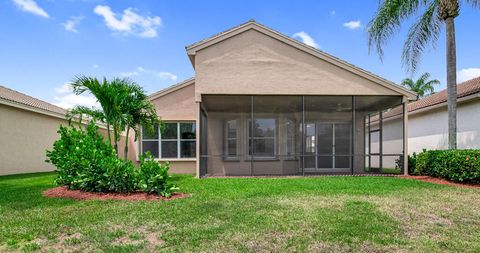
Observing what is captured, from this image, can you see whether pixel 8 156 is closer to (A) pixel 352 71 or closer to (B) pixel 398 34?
(A) pixel 352 71

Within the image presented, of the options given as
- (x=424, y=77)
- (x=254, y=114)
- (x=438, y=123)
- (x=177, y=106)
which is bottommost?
A: (x=438, y=123)

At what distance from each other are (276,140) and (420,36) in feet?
24.6

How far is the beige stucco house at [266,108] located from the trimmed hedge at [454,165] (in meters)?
1.04

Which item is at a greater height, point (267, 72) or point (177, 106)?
point (267, 72)

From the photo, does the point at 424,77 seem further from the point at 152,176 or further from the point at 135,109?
the point at 152,176

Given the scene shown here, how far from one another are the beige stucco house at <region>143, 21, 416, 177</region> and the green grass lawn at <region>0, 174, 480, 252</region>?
4655mm

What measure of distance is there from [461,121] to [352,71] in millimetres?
5370

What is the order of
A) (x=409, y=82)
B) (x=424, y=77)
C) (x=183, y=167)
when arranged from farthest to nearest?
(x=409, y=82) → (x=424, y=77) → (x=183, y=167)

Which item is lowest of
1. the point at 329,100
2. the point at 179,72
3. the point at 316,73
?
the point at 329,100

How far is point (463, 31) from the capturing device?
12.8m

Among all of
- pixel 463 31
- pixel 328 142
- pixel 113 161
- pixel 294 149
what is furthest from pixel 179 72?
pixel 463 31

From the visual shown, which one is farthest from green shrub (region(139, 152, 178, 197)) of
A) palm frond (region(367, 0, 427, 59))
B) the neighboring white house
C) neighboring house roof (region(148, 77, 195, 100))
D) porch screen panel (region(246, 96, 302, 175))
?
the neighboring white house

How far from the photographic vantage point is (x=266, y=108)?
13734 mm

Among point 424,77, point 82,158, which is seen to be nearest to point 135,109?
point 82,158
